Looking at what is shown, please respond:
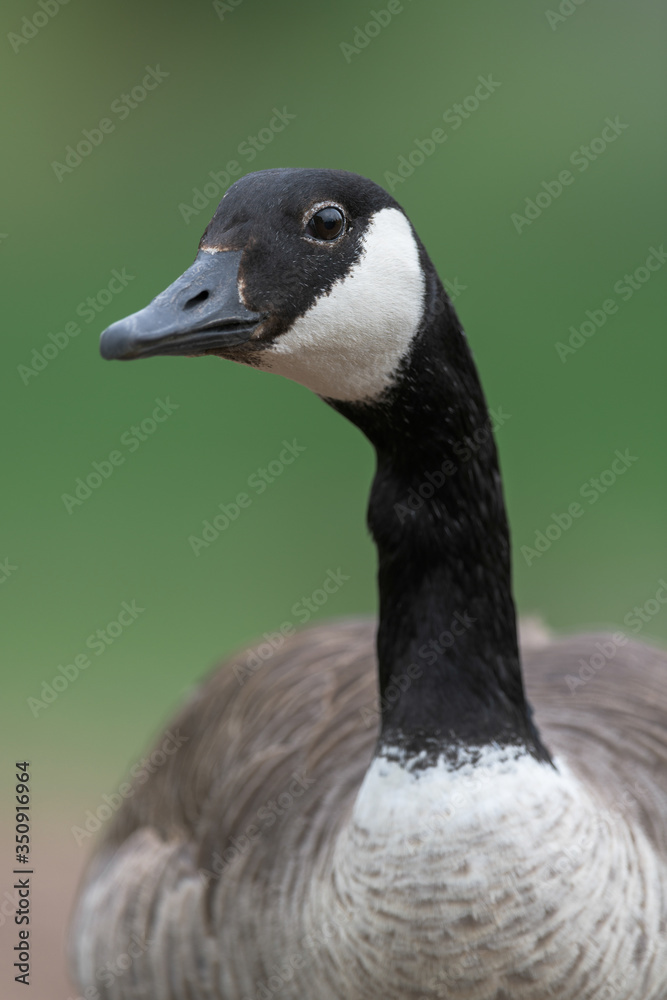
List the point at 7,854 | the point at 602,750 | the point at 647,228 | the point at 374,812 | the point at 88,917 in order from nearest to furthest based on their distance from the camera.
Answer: the point at 374,812 < the point at 602,750 < the point at 88,917 < the point at 7,854 < the point at 647,228

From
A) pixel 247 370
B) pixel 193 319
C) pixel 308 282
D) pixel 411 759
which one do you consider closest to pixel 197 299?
pixel 193 319

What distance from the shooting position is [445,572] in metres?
2.01

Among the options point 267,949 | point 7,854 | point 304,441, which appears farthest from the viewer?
point 304,441

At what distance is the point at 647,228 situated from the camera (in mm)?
7684

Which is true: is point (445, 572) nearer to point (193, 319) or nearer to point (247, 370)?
point (193, 319)

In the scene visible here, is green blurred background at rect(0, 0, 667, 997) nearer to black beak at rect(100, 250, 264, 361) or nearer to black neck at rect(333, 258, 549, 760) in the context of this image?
black neck at rect(333, 258, 549, 760)

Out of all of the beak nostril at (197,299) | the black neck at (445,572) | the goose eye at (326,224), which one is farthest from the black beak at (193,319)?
the black neck at (445,572)

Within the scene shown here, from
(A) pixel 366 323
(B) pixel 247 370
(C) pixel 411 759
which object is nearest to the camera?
(A) pixel 366 323

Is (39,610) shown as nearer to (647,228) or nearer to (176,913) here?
(176,913)

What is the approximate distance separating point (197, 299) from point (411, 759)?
0.88m

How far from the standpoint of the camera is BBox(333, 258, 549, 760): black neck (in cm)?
194

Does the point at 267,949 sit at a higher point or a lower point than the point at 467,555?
lower

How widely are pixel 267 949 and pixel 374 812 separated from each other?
0.44 metres

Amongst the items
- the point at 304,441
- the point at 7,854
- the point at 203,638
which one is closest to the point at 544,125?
the point at 304,441
